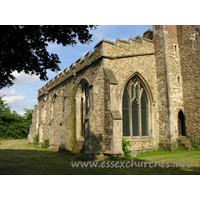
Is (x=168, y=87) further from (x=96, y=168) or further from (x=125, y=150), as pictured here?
(x=96, y=168)

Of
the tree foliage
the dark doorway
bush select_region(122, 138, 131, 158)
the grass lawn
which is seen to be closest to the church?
the dark doorway

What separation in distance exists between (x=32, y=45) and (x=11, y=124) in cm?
2773

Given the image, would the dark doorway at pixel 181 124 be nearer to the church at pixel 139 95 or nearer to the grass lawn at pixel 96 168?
the church at pixel 139 95

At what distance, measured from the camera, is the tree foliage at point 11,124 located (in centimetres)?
2955

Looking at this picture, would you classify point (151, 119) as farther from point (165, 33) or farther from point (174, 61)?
point (165, 33)

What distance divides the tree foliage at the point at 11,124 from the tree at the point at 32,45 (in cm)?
2558

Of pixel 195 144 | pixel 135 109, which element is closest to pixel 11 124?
pixel 135 109

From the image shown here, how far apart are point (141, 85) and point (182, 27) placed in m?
5.12

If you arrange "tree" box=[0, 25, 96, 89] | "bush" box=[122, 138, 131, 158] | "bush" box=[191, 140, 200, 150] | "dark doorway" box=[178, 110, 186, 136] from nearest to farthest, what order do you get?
"tree" box=[0, 25, 96, 89] → "bush" box=[122, 138, 131, 158] → "bush" box=[191, 140, 200, 150] → "dark doorway" box=[178, 110, 186, 136]

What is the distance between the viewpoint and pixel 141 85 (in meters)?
11.5

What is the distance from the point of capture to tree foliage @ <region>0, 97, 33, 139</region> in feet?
96.9

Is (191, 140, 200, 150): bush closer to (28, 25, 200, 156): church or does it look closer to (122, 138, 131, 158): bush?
(28, 25, 200, 156): church

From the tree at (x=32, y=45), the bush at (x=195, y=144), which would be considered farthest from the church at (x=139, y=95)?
the tree at (x=32, y=45)

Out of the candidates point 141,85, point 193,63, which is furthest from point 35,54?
point 193,63
